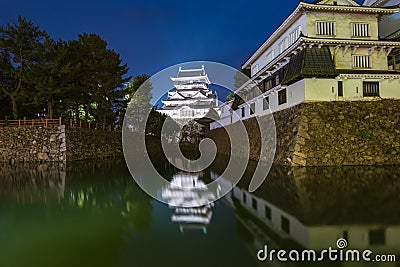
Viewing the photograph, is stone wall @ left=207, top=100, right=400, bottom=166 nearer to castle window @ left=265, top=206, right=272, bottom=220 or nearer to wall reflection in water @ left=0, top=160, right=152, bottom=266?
castle window @ left=265, top=206, right=272, bottom=220

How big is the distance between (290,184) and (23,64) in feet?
67.1

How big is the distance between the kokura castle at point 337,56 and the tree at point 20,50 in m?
15.9

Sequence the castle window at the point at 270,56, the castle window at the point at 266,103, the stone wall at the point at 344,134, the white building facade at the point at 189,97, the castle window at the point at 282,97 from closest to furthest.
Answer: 1. the stone wall at the point at 344,134
2. the castle window at the point at 282,97
3. the castle window at the point at 266,103
4. the castle window at the point at 270,56
5. the white building facade at the point at 189,97

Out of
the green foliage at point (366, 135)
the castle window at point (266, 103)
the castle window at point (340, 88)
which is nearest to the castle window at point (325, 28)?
the castle window at point (340, 88)

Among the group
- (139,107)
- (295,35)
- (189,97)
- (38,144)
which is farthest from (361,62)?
(189,97)

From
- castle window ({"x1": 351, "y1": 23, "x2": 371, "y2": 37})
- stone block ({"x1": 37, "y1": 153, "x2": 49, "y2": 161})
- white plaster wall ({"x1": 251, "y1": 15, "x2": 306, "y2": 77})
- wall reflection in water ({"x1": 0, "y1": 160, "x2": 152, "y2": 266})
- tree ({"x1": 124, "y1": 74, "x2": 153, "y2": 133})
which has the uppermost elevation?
white plaster wall ({"x1": 251, "y1": 15, "x2": 306, "y2": 77})

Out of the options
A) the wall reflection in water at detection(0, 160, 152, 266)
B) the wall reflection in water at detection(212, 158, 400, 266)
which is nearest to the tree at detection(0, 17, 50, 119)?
the wall reflection in water at detection(0, 160, 152, 266)

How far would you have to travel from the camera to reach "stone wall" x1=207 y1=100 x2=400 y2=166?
498 inches

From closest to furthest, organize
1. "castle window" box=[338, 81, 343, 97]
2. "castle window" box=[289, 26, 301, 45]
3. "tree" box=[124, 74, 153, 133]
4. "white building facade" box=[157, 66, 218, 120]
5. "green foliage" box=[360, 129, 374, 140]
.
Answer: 1. "green foliage" box=[360, 129, 374, 140]
2. "castle window" box=[338, 81, 343, 97]
3. "castle window" box=[289, 26, 301, 45]
4. "tree" box=[124, 74, 153, 133]
5. "white building facade" box=[157, 66, 218, 120]

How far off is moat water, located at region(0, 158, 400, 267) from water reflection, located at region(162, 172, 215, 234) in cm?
6

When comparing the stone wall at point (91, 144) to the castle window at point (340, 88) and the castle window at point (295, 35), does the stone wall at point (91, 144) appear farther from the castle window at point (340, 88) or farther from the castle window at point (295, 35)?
the castle window at point (340, 88)

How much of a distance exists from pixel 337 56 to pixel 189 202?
11.0 metres

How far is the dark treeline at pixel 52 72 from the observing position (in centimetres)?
1997

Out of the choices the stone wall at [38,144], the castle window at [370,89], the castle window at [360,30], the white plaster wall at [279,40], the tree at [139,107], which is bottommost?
the stone wall at [38,144]
